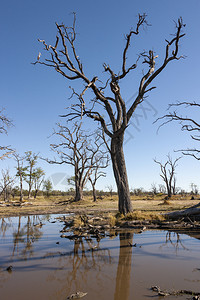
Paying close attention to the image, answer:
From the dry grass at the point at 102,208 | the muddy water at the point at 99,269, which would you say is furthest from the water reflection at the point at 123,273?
the dry grass at the point at 102,208

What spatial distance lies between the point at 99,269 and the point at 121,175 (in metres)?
7.58

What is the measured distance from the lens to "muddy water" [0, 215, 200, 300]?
2785mm

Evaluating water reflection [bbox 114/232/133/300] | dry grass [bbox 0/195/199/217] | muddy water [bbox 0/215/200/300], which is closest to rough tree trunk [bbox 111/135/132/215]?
dry grass [bbox 0/195/199/217]

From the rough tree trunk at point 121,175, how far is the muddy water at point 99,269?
5.01 m

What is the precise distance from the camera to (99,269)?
3.60m

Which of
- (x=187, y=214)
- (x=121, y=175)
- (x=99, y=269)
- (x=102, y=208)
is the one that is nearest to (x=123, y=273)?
(x=99, y=269)

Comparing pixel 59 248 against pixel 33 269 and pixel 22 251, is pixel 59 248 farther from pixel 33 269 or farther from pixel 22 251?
pixel 33 269

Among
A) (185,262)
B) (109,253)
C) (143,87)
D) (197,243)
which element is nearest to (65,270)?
(109,253)

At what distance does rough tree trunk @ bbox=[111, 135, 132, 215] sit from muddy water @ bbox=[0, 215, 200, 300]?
197 inches

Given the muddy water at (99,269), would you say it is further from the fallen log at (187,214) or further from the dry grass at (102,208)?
the dry grass at (102,208)

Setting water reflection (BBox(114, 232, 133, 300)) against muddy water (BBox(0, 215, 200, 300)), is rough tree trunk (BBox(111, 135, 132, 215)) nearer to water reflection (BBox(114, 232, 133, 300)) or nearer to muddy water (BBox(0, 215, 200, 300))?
muddy water (BBox(0, 215, 200, 300))

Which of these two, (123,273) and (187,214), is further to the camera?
(187,214)

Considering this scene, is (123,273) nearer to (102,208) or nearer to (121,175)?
(121,175)

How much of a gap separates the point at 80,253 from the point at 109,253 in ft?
2.18
